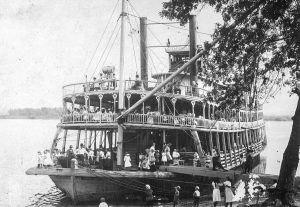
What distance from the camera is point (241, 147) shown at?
3353cm

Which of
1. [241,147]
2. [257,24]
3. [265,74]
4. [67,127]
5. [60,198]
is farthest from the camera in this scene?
[241,147]

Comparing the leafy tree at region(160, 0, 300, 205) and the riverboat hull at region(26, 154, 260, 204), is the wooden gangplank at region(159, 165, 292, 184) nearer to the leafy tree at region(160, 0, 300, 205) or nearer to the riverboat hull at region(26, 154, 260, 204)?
the riverboat hull at region(26, 154, 260, 204)

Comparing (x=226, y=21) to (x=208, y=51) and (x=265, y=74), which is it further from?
(x=265, y=74)

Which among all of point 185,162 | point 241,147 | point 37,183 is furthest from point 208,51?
point 37,183

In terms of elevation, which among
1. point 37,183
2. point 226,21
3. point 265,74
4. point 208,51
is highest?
point 226,21

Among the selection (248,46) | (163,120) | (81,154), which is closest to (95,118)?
(81,154)

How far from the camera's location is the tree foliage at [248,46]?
1135 centimetres

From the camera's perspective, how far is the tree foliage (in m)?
11.4

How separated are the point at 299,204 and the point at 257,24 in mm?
5993

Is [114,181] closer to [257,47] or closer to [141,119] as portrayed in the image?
[141,119]

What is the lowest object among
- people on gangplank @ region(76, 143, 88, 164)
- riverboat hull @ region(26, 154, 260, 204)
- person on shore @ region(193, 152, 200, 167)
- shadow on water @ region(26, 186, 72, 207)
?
shadow on water @ region(26, 186, 72, 207)

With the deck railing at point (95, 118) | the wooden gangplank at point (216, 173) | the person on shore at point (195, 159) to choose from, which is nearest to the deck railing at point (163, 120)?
the deck railing at point (95, 118)

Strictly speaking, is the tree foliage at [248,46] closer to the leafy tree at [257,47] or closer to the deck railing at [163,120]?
the leafy tree at [257,47]

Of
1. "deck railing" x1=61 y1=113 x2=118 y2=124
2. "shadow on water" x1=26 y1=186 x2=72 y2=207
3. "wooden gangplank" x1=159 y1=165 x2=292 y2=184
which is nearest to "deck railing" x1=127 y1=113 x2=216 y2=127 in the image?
"deck railing" x1=61 y1=113 x2=118 y2=124
